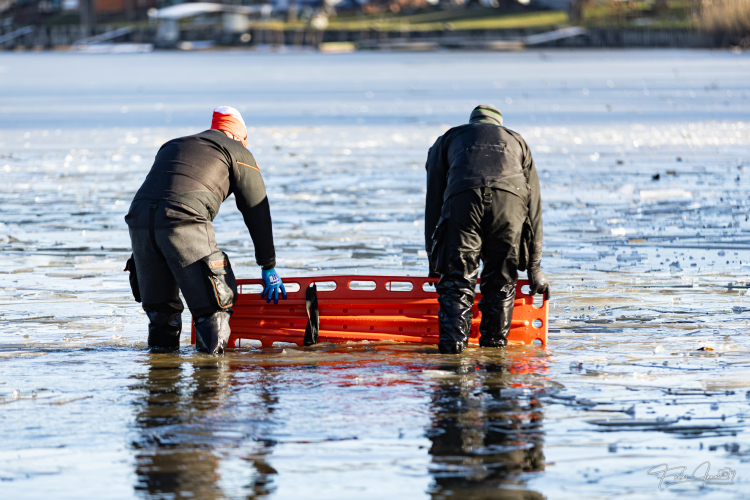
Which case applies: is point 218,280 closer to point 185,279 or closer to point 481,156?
point 185,279

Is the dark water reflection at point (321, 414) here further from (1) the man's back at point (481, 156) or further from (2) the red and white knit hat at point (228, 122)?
(2) the red and white knit hat at point (228, 122)

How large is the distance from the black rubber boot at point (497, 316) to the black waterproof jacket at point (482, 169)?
0.26 metres

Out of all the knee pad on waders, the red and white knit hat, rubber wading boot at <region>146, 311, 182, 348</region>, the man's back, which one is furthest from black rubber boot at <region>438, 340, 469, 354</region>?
the red and white knit hat

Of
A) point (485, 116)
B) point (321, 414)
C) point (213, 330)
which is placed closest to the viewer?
point (321, 414)

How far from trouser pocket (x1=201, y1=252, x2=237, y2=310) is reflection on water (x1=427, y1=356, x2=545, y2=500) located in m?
1.27

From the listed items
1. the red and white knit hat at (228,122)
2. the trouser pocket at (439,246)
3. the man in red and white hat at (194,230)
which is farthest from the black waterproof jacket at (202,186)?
the trouser pocket at (439,246)

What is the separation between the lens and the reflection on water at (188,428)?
4.30 metres

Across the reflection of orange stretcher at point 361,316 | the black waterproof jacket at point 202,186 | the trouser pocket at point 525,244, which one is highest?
the black waterproof jacket at point 202,186

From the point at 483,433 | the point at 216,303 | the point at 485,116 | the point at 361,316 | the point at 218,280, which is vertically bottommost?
the point at 483,433

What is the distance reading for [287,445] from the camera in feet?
15.6

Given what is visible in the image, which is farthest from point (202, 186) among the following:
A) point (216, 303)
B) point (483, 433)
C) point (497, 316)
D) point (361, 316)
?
point (483, 433)

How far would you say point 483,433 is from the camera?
4871 millimetres

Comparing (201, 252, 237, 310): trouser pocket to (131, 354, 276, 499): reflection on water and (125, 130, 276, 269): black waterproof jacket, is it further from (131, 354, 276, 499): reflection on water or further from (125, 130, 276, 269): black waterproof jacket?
(131, 354, 276, 499): reflection on water

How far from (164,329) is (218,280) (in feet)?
1.90
